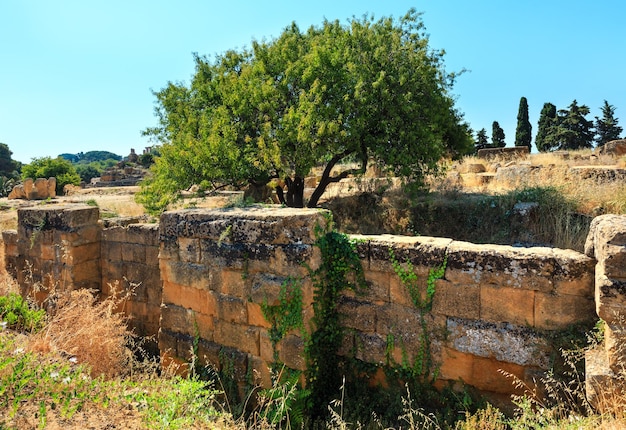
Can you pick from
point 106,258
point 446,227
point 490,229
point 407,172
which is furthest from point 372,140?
point 106,258

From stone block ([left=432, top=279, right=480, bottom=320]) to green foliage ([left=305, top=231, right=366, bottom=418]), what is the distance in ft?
2.30

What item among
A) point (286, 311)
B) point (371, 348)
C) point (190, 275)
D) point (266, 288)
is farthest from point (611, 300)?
point (190, 275)

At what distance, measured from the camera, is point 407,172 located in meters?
10.7

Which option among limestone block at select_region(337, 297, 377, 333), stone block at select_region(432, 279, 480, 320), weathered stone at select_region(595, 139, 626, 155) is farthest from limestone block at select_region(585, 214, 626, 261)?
weathered stone at select_region(595, 139, 626, 155)

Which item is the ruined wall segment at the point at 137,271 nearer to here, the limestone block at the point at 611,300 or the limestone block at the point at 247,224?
the limestone block at the point at 247,224

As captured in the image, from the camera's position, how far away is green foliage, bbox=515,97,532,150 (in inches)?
1345

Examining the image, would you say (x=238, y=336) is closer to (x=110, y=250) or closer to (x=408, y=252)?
(x=408, y=252)

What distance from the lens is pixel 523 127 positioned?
3466 cm

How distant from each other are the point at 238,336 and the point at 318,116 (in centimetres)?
729

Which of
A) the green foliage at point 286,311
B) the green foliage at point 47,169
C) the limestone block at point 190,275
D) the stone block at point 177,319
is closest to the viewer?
the green foliage at point 286,311

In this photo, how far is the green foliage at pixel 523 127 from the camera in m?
34.2

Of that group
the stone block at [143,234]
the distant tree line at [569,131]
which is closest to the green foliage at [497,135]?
the distant tree line at [569,131]

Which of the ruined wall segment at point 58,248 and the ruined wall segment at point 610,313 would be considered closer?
the ruined wall segment at point 610,313

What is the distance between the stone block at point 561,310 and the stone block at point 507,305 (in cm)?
5
